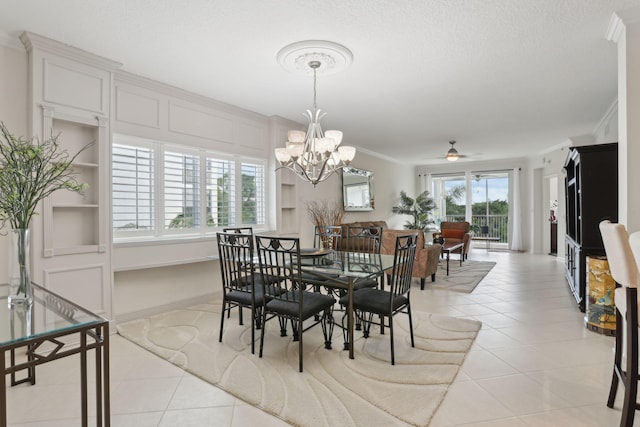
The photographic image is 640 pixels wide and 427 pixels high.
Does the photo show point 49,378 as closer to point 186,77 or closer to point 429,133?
point 186,77

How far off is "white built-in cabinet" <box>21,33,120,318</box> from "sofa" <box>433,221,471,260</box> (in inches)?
262

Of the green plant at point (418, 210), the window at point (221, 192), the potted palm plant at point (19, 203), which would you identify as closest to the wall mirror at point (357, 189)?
the green plant at point (418, 210)

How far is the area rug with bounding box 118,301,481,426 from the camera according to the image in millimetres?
1968

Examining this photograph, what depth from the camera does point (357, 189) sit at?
299 inches

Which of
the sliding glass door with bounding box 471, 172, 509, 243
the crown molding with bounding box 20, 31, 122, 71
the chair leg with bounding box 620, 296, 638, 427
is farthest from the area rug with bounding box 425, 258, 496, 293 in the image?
the crown molding with bounding box 20, 31, 122, 71

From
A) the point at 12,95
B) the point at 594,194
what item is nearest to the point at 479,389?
the point at 594,194

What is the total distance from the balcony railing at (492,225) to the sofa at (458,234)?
2.01 metres

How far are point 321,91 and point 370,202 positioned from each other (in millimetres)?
4474

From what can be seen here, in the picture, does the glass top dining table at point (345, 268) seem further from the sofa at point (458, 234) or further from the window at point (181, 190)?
the sofa at point (458, 234)

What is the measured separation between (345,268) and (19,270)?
6.97ft

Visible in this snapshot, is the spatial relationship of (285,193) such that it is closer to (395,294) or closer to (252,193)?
(252,193)

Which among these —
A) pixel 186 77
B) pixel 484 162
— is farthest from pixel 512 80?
pixel 484 162

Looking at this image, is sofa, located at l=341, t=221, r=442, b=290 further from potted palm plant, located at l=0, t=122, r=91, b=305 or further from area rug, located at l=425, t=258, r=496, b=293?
potted palm plant, located at l=0, t=122, r=91, b=305

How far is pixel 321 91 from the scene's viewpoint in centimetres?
403
